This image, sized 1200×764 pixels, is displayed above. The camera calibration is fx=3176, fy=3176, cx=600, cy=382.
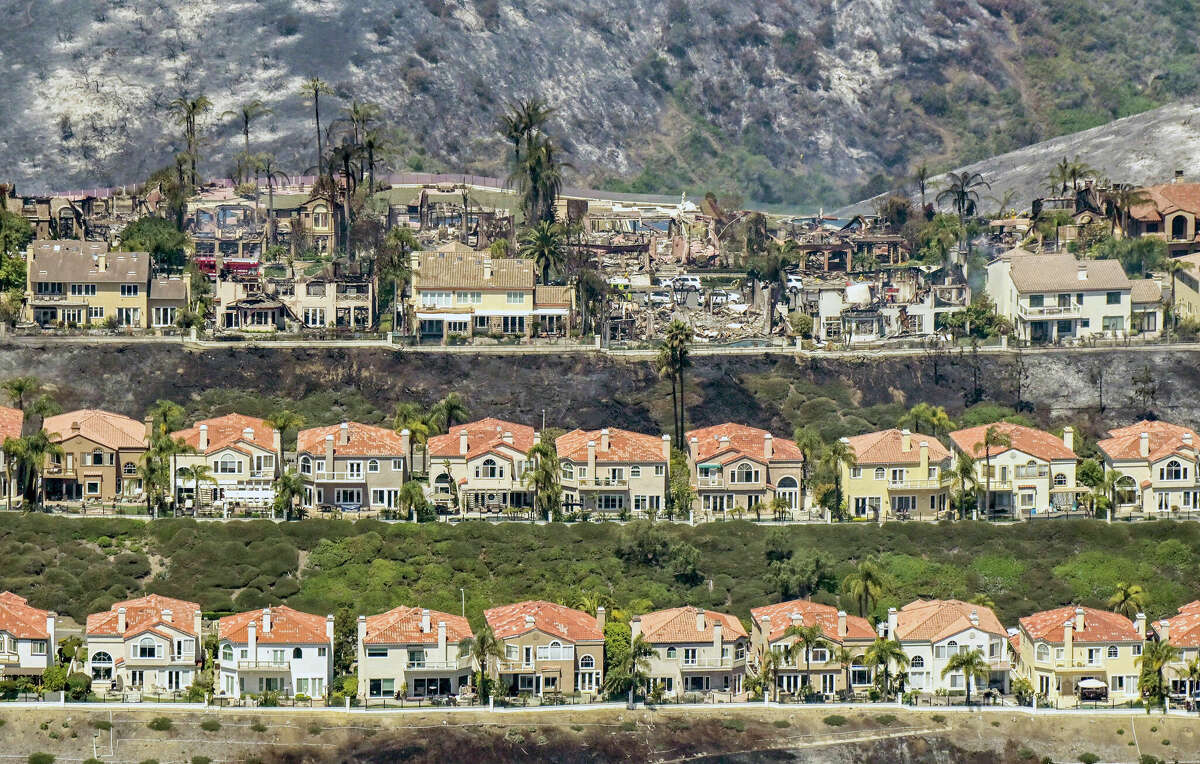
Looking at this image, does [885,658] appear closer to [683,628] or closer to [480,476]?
[683,628]

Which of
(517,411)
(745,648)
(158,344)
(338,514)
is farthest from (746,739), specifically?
(158,344)

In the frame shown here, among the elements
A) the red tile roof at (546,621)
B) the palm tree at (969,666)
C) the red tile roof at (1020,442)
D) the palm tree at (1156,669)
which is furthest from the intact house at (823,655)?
the red tile roof at (1020,442)

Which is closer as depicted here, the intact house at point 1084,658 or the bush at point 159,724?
the bush at point 159,724

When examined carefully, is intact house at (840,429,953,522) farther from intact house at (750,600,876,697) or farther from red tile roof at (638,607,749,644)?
red tile roof at (638,607,749,644)

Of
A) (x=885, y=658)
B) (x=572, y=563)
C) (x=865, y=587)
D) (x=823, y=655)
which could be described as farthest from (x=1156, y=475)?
(x=572, y=563)

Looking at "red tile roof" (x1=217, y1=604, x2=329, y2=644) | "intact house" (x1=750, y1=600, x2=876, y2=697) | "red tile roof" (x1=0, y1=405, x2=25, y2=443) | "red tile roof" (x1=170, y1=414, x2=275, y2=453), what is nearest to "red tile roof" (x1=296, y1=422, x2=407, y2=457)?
"red tile roof" (x1=170, y1=414, x2=275, y2=453)

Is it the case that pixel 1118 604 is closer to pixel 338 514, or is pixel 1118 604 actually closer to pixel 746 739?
pixel 746 739

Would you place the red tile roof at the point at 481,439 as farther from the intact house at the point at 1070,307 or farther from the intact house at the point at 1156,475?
the intact house at the point at 1070,307
